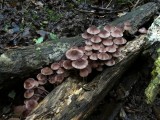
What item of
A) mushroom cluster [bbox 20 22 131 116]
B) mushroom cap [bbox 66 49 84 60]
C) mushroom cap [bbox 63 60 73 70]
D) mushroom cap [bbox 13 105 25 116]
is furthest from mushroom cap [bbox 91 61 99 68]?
mushroom cap [bbox 13 105 25 116]

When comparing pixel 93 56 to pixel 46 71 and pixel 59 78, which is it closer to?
pixel 59 78

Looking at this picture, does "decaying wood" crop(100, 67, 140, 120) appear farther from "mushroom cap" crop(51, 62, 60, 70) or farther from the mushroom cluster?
"mushroom cap" crop(51, 62, 60, 70)

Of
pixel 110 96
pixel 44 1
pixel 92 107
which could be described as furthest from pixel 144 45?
pixel 44 1

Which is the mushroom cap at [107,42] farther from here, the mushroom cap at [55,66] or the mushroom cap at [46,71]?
the mushroom cap at [46,71]

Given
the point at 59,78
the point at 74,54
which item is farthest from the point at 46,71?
the point at 74,54

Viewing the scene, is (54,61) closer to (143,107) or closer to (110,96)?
(110,96)

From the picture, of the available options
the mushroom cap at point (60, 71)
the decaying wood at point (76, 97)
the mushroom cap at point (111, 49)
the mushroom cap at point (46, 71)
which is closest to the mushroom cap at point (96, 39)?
the mushroom cap at point (111, 49)

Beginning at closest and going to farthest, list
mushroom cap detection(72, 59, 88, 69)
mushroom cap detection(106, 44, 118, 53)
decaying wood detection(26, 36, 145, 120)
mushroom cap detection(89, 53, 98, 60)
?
decaying wood detection(26, 36, 145, 120) < mushroom cap detection(72, 59, 88, 69) < mushroom cap detection(89, 53, 98, 60) < mushroom cap detection(106, 44, 118, 53)
